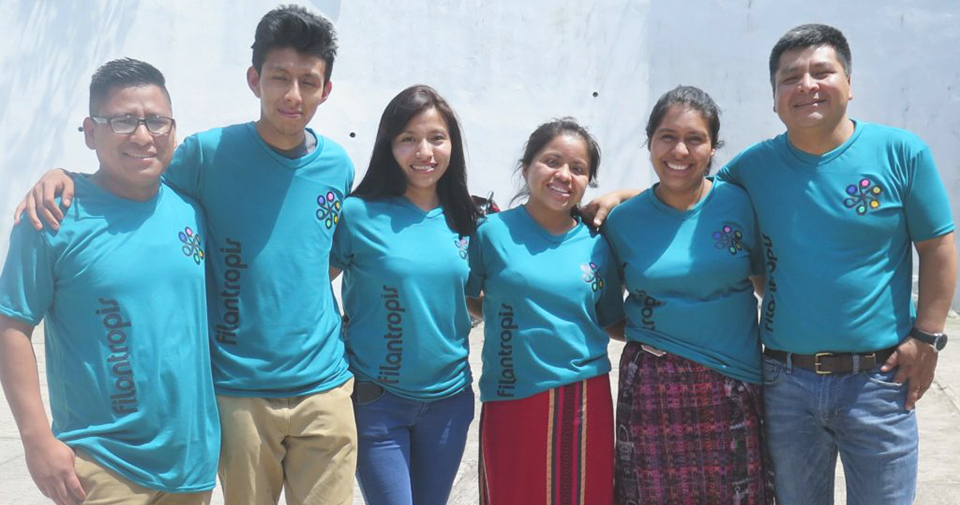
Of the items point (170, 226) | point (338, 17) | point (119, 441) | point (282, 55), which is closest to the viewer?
point (119, 441)

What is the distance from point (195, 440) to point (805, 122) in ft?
6.02

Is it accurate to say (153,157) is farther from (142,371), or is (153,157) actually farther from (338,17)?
(338,17)

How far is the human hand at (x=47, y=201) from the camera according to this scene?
2053 mm

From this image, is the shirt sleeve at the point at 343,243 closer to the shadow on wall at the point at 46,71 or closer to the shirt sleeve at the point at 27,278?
the shirt sleeve at the point at 27,278

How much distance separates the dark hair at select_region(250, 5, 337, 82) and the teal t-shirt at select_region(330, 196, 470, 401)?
472mm

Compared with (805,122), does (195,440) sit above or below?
below

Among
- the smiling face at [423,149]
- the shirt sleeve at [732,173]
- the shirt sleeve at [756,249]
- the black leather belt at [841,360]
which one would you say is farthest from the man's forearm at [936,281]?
the smiling face at [423,149]

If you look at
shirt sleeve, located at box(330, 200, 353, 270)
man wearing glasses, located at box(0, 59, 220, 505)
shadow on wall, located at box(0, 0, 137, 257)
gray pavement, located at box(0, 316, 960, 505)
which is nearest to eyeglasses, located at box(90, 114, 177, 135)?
man wearing glasses, located at box(0, 59, 220, 505)

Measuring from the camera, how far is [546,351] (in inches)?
102

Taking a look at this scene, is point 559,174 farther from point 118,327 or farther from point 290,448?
point 118,327

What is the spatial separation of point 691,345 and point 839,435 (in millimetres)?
471

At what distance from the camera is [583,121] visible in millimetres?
8430

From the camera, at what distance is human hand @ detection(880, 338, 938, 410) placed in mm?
2445

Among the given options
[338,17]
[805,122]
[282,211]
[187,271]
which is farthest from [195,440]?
[338,17]
